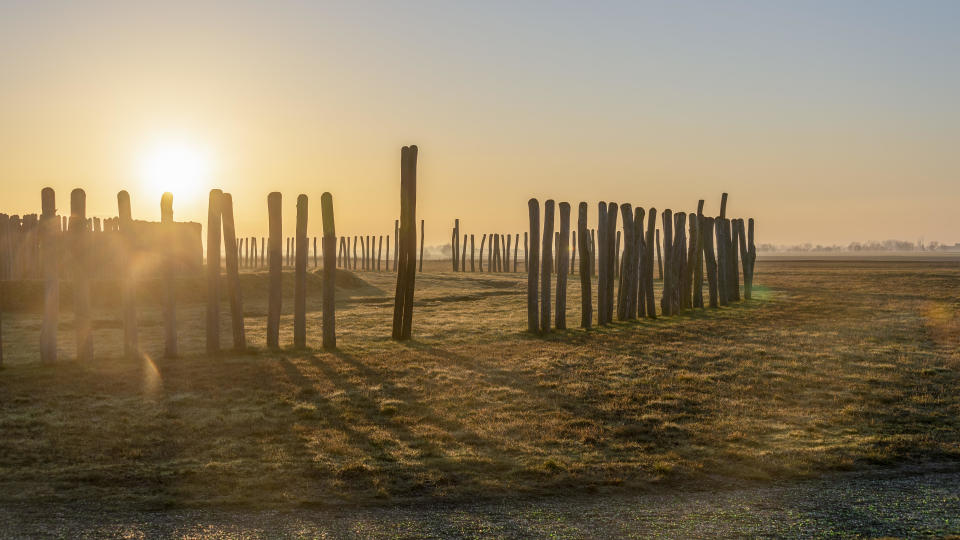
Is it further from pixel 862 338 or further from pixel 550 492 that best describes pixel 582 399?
pixel 862 338

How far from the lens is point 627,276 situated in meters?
16.7

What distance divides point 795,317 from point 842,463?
11526 mm

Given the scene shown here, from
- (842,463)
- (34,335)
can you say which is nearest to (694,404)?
(842,463)

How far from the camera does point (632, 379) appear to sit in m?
9.73

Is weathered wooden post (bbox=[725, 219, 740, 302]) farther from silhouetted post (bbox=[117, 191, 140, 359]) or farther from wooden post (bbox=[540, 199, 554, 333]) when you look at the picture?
silhouetted post (bbox=[117, 191, 140, 359])

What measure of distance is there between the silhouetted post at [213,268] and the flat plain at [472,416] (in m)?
0.39

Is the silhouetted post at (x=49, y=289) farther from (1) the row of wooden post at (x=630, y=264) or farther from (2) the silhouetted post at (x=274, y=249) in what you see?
(1) the row of wooden post at (x=630, y=264)

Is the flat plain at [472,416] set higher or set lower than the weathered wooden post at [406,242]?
lower

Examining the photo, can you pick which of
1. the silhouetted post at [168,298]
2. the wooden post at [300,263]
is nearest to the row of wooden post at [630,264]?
the wooden post at [300,263]

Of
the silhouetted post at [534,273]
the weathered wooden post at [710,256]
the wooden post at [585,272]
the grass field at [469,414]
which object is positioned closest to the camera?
the grass field at [469,414]

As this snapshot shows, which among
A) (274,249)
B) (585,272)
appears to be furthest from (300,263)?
(585,272)

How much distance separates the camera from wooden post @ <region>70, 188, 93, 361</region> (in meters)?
10.7

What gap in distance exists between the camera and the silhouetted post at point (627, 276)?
54.1 feet

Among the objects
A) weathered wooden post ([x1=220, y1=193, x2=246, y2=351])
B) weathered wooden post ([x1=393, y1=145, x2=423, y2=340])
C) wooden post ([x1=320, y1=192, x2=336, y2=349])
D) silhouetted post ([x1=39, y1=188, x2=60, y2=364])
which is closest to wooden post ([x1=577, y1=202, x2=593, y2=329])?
weathered wooden post ([x1=393, y1=145, x2=423, y2=340])
